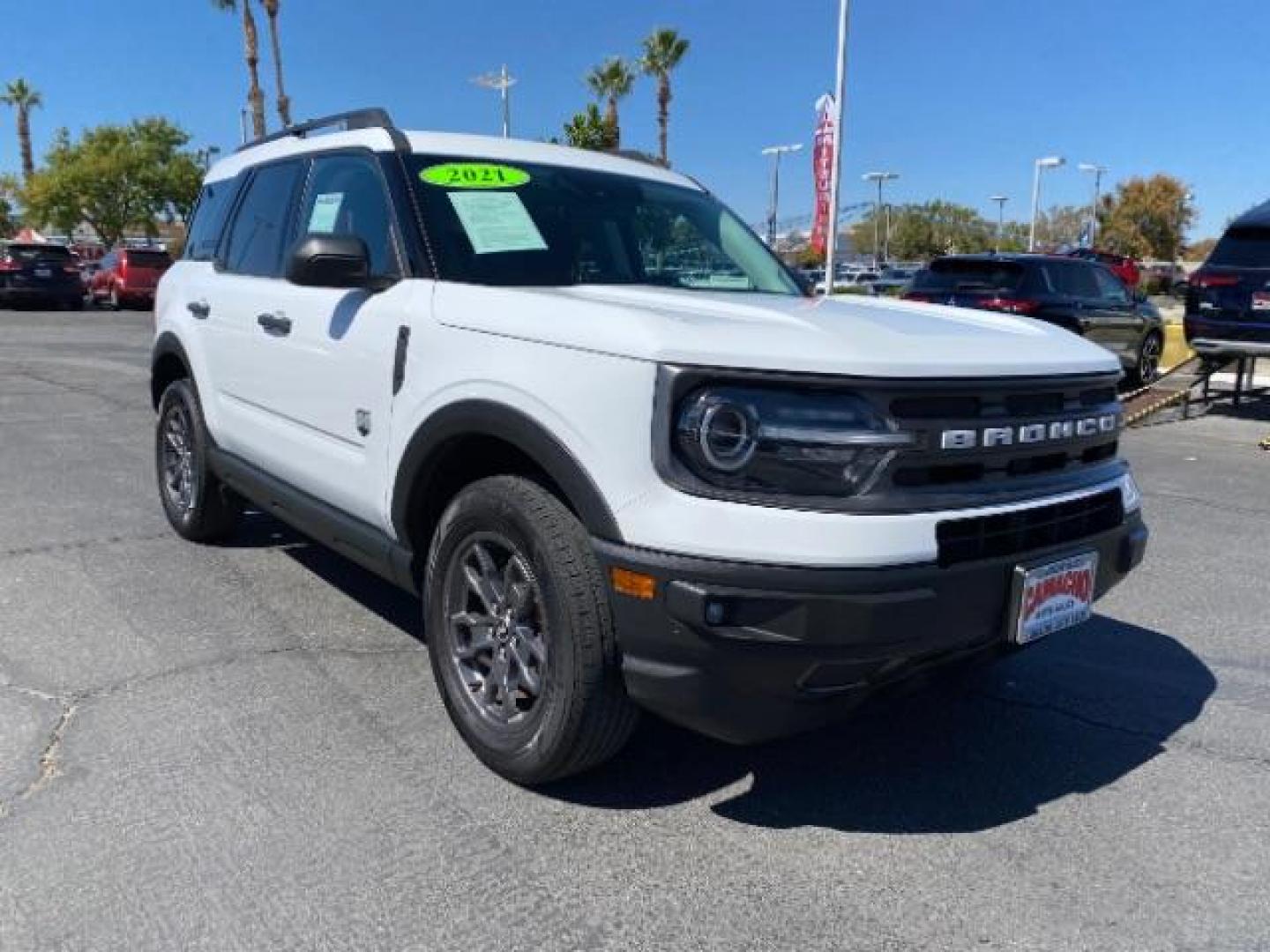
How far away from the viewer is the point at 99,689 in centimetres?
371

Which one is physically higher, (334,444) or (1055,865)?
(334,444)

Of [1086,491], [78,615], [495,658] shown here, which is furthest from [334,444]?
[1086,491]

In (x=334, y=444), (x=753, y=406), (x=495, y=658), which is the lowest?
(x=495, y=658)

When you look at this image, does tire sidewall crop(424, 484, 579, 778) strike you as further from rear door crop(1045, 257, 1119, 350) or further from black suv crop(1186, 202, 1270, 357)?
rear door crop(1045, 257, 1119, 350)

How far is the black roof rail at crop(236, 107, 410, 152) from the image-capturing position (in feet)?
12.5

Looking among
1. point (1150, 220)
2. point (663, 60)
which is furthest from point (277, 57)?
point (1150, 220)

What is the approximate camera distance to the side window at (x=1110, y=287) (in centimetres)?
1258

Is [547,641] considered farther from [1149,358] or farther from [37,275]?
[37,275]

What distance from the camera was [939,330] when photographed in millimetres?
3012

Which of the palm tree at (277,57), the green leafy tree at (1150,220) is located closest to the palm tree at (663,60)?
the palm tree at (277,57)

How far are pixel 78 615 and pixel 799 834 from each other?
3.13 meters

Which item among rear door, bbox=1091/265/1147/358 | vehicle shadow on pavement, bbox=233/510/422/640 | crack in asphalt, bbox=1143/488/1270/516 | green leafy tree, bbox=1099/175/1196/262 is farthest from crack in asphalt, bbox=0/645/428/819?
green leafy tree, bbox=1099/175/1196/262

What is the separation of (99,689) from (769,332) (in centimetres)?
264

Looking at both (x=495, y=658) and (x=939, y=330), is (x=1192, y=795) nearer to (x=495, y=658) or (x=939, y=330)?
(x=939, y=330)
